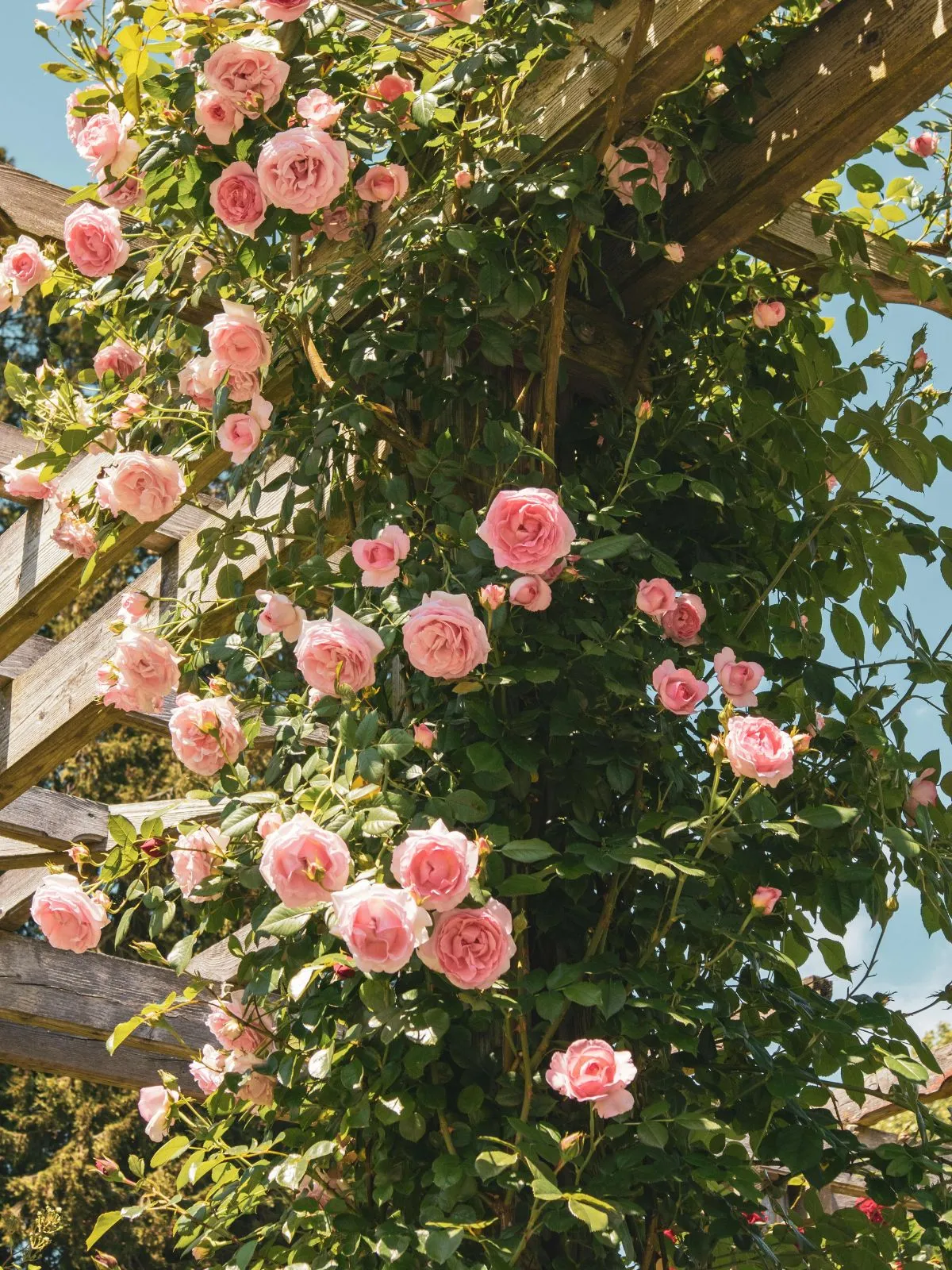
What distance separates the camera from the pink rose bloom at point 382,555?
1638 millimetres

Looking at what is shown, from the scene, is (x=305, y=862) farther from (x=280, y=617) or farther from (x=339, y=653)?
(x=280, y=617)

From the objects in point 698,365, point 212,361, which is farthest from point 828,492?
point 212,361

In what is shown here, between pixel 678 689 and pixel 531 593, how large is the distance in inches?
8.4

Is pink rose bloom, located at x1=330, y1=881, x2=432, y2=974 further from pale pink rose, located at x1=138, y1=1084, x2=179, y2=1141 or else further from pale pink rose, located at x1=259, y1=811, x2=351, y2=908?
pale pink rose, located at x1=138, y1=1084, x2=179, y2=1141

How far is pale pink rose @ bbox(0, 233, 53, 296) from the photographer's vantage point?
2109 millimetres

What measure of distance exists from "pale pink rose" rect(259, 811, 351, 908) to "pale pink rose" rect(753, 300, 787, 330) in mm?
1016

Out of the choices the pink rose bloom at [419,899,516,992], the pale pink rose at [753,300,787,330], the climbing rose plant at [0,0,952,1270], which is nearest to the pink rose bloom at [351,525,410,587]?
the climbing rose plant at [0,0,952,1270]

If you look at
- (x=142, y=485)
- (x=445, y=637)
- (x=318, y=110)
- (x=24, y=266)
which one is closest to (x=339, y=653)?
(x=445, y=637)

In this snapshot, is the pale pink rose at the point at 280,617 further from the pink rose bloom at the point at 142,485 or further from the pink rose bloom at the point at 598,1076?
the pink rose bloom at the point at 598,1076

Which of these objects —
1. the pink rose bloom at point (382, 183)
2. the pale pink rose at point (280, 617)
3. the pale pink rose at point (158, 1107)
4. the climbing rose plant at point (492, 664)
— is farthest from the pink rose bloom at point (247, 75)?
the pale pink rose at point (158, 1107)

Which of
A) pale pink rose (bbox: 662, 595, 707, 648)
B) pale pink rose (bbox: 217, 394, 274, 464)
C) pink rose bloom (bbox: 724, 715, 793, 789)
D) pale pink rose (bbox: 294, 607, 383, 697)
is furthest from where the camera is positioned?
pale pink rose (bbox: 217, 394, 274, 464)

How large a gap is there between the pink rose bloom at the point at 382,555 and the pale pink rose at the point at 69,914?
1.86ft

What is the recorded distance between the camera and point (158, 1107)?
6.02ft

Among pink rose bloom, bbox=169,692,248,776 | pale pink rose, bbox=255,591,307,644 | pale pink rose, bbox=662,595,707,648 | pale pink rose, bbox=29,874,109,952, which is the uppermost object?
pale pink rose, bbox=662,595,707,648
